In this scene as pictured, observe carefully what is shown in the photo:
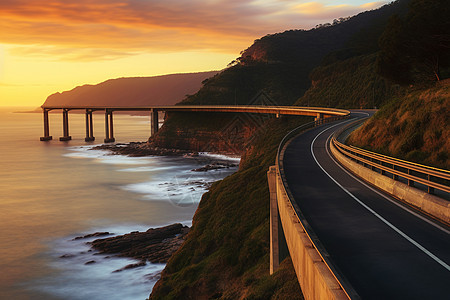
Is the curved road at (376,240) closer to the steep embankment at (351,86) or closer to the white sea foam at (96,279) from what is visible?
the white sea foam at (96,279)

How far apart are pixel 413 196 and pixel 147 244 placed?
94.4ft

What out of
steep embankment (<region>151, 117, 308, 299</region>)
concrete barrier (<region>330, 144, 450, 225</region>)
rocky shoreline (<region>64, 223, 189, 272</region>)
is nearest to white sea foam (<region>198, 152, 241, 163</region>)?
rocky shoreline (<region>64, 223, 189, 272</region>)

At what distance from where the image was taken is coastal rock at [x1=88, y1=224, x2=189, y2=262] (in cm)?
3691

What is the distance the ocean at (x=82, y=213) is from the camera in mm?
33250

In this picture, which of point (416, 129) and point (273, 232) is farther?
point (416, 129)

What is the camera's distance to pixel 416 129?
29.7 m

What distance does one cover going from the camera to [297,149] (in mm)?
38031

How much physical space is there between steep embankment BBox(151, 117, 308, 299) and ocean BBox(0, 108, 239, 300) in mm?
4123

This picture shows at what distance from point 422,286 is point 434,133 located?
21601 millimetres

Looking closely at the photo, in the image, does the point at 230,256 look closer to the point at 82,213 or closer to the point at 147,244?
the point at 147,244

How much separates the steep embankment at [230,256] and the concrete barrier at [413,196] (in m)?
5.29

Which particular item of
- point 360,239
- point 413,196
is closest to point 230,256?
point 413,196

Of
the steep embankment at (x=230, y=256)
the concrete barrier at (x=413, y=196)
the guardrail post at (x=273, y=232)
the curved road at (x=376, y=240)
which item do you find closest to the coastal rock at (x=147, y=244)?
the steep embankment at (x=230, y=256)

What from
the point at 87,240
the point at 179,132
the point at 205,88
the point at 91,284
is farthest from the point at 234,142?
the point at 91,284
